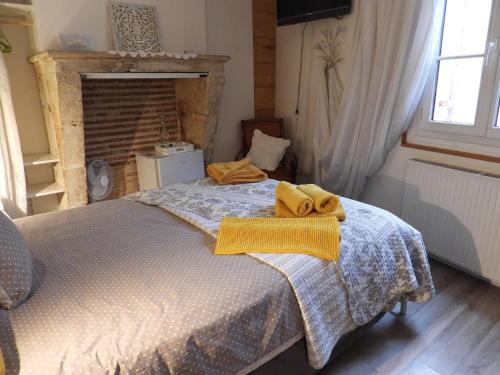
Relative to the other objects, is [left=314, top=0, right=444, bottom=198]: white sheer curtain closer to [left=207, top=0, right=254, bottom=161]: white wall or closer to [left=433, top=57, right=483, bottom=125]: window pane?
[left=433, top=57, right=483, bottom=125]: window pane

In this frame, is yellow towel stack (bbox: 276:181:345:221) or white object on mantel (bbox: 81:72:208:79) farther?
white object on mantel (bbox: 81:72:208:79)

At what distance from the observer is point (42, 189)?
276 centimetres

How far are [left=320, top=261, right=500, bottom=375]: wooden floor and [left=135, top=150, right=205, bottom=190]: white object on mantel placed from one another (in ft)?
6.47

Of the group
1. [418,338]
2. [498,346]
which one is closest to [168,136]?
[418,338]

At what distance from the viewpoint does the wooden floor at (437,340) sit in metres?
1.75

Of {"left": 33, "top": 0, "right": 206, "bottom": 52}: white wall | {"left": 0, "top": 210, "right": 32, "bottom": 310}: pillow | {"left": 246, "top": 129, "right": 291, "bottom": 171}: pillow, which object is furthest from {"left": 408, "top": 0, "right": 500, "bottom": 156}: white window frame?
{"left": 0, "top": 210, "right": 32, "bottom": 310}: pillow

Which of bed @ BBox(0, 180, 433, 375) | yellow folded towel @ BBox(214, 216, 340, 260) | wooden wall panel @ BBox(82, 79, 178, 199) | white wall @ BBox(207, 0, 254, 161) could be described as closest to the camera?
bed @ BBox(0, 180, 433, 375)

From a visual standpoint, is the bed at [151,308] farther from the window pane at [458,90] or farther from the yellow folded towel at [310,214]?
the window pane at [458,90]

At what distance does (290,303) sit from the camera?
4.46 feet

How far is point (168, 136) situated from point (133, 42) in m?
0.93

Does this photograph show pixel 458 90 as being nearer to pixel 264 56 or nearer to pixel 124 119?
pixel 264 56

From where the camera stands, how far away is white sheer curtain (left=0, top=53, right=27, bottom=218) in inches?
92.9

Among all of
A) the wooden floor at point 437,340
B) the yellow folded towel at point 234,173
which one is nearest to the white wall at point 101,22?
the yellow folded towel at point 234,173

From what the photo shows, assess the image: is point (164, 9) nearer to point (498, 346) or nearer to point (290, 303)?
point (290, 303)
